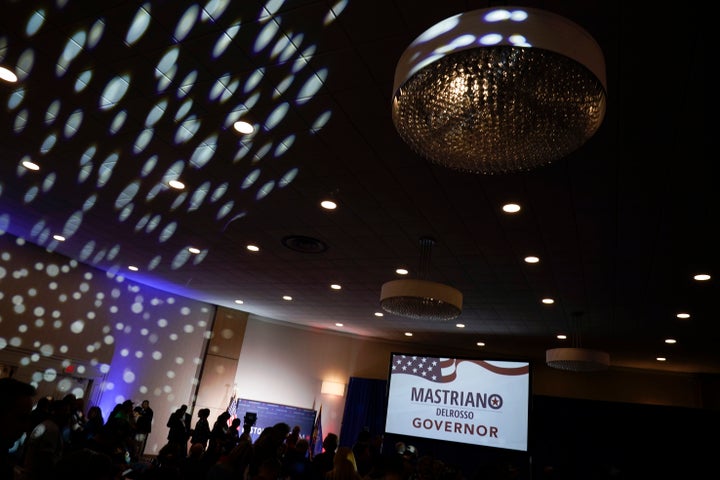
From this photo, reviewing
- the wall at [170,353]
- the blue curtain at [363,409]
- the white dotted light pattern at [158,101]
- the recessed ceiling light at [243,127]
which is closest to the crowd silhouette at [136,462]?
the white dotted light pattern at [158,101]

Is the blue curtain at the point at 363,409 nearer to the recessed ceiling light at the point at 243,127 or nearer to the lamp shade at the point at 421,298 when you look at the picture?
the lamp shade at the point at 421,298

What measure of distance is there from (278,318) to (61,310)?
5516 millimetres

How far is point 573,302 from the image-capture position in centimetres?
835

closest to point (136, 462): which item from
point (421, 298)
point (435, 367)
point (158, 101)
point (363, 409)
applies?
point (421, 298)

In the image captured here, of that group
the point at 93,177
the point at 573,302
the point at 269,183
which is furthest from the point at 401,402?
the point at 93,177

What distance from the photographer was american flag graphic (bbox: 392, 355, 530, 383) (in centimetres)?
988

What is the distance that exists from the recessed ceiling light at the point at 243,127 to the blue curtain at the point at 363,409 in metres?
11.4

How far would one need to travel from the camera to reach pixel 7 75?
425cm

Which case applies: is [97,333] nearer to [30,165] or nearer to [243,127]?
[30,165]

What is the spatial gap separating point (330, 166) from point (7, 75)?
2924 mm

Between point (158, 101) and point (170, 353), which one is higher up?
point (158, 101)

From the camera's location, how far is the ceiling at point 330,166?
10.8ft

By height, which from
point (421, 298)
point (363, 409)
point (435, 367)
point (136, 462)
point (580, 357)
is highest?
point (580, 357)

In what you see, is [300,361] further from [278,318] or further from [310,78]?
[310,78]
